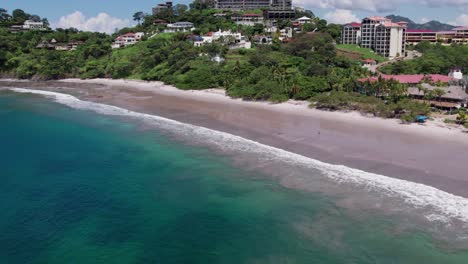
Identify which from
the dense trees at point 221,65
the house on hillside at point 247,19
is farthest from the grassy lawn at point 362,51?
the house on hillside at point 247,19

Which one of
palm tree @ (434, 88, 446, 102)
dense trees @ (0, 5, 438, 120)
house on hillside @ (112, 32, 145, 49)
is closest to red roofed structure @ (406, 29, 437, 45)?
dense trees @ (0, 5, 438, 120)

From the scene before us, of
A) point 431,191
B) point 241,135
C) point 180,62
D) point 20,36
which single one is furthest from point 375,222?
point 20,36

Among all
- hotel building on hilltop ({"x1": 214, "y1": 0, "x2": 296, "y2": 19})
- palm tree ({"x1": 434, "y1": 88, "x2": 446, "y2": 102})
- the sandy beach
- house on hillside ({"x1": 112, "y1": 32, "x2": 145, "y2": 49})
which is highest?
hotel building on hilltop ({"x1": 214, "y1": 0, "x2": 296, "y2": 19})

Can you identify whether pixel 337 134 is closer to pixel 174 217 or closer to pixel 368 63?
pixel 174 217

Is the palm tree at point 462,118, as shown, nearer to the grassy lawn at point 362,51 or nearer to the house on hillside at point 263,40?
the grassy lawn at point 362,51

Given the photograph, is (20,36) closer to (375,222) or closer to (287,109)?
(287,109)

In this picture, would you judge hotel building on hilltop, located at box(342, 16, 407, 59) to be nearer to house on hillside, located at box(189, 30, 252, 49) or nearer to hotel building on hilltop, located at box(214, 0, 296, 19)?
house on hillside, located at box(189, 30, 252, 49)
